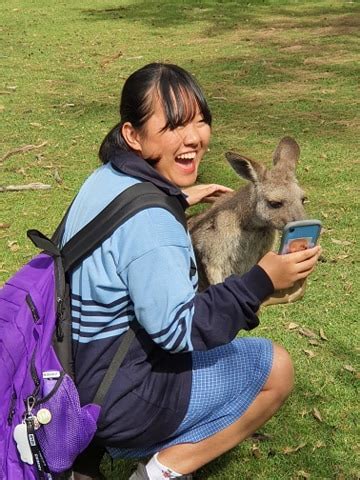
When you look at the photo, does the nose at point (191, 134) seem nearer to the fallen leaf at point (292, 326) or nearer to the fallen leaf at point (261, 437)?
the fallen leaf at point (261, 437)

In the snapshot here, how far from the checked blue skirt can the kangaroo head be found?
145cm

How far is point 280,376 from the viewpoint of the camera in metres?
2.04

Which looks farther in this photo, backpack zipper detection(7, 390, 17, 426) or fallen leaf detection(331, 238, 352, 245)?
fallen leaf detection(331, 238, 352, 245)

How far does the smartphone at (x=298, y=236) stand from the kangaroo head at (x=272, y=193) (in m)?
1.45

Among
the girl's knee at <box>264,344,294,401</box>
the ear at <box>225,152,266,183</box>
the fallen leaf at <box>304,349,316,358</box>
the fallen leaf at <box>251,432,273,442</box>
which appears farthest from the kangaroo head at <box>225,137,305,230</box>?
the girl's knee at <box>264,344,294,401</box>

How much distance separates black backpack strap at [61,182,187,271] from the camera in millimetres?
1706

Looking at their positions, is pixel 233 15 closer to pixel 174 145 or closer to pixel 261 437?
pixel 261 437

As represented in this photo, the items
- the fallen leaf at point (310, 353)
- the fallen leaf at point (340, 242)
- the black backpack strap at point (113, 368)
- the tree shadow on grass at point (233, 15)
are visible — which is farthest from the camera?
the tree shadow on grass at point (233, 15)

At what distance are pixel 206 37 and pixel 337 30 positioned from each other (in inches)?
78.3

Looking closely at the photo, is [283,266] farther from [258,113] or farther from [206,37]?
[206,37]

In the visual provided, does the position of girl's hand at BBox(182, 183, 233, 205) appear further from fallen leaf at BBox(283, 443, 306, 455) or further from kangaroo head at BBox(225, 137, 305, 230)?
fallen leaf at BBox(283, 443, 306, 455)

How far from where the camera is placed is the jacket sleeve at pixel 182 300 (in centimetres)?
164

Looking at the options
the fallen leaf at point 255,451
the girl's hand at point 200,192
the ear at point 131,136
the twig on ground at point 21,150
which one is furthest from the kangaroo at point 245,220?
the twig on ground at point 21,150

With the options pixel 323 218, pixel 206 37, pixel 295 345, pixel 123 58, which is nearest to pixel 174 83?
pixel 295 345
